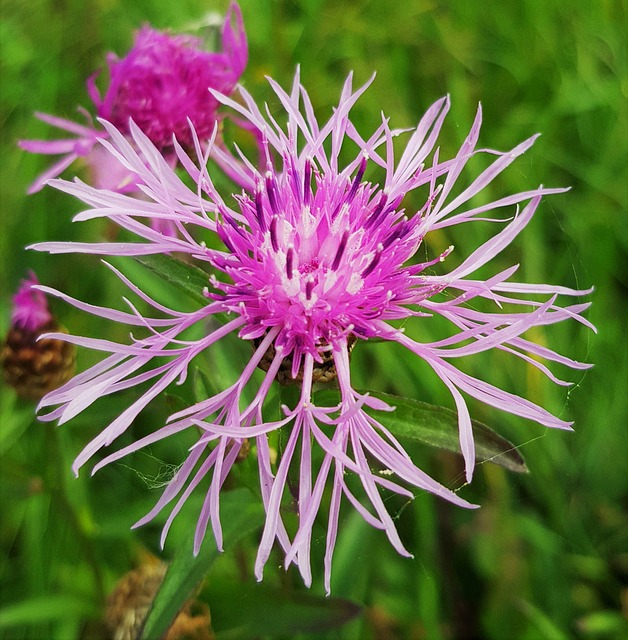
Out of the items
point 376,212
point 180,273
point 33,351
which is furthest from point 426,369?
point 33,351

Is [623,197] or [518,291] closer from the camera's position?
[518,291]

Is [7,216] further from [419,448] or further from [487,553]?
[487,553]

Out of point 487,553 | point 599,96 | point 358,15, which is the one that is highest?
point 358,15

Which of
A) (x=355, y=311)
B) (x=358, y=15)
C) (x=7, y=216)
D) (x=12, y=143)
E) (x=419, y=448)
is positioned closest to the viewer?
(x=355, y=311)

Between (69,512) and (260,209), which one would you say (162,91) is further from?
(69,512)

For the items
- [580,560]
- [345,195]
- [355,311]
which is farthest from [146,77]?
[580,560]

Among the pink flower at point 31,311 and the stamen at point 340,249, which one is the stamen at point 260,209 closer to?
the stamen at point 340,249
